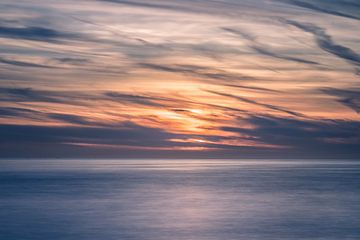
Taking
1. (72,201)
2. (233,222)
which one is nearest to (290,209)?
(233,222)

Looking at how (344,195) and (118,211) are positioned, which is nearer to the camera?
(118,211)

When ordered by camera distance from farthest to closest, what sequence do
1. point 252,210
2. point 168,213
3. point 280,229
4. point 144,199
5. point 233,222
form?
point 144,199 < point 252,210 < point 168,213 < point 233,222 < point 280,229

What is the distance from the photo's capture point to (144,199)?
60375 millimetres

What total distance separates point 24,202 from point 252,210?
2148 centimetres

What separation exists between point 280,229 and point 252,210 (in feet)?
40.5

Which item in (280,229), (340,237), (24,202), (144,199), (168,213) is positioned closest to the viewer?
(340,237)

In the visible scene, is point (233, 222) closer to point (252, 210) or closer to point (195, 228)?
point (195, 228)

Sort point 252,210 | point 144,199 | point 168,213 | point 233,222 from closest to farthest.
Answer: point 233,222
point 168,213
point 252,210
point 144,199

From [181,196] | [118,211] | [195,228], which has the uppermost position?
[195,228]

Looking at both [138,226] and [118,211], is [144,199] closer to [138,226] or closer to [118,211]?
[118,211]

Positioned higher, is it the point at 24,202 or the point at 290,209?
the point at 290,209

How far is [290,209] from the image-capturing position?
164ft

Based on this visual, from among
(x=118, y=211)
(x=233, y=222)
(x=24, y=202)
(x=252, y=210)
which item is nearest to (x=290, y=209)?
(x=252, y=210)

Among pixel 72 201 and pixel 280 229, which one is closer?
pixel 280 229
